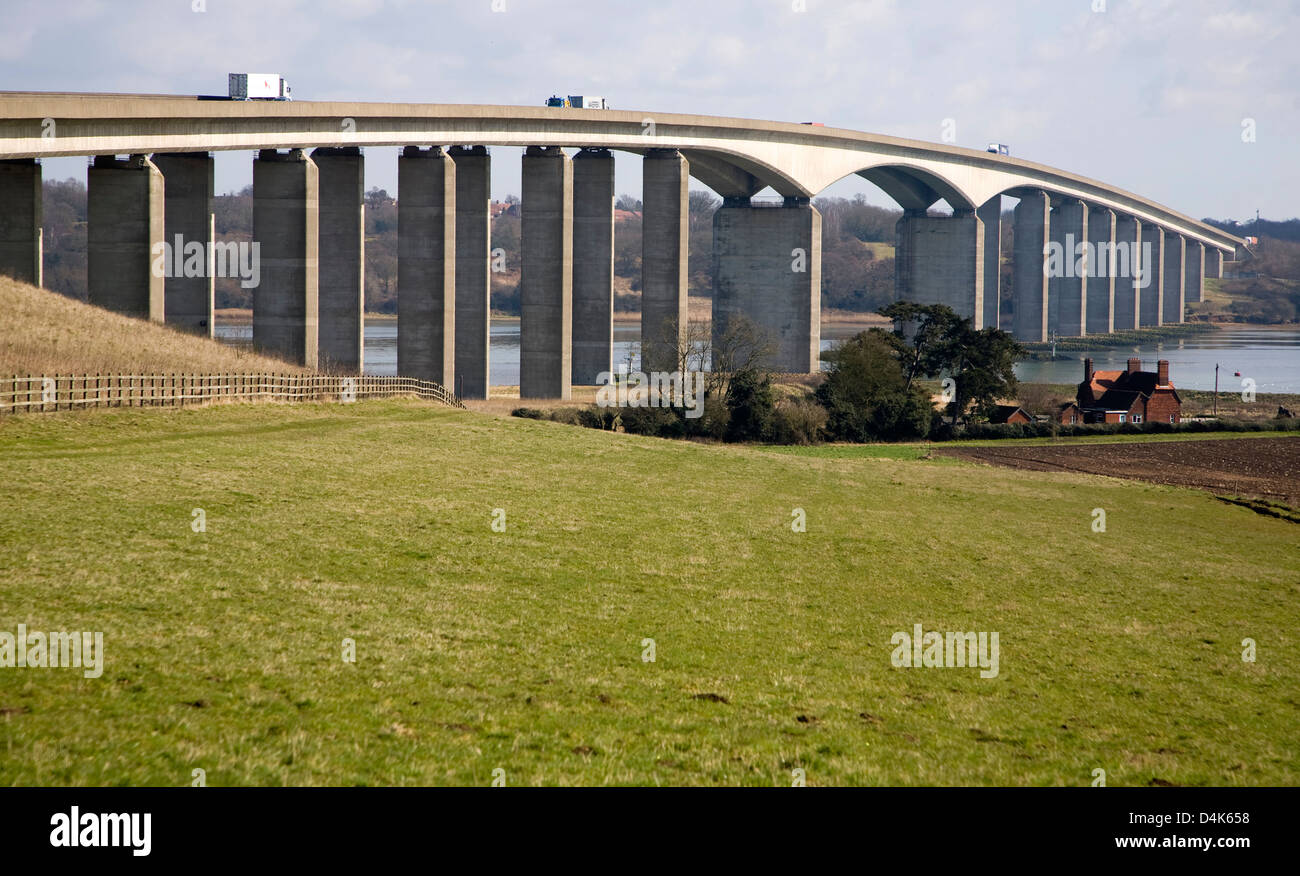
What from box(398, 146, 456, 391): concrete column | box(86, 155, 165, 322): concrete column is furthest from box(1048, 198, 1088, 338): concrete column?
box(86, 155, 165, 322): concrete column

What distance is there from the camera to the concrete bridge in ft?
173

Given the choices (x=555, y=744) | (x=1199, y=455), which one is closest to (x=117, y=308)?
(x=555, y=744)

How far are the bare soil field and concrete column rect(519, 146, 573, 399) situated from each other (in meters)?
25.0

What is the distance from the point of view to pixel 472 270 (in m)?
77.1

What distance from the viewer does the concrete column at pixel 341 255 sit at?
6819 cm

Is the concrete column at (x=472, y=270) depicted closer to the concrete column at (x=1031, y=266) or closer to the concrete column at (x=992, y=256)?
the concrete column at (x=992, y=256)

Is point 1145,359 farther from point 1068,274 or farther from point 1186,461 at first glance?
point 1186,461

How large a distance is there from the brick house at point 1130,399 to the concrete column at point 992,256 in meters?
65.5

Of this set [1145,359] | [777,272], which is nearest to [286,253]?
[777,272]

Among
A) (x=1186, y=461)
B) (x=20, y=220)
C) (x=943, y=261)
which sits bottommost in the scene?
(x=1186, y=461)

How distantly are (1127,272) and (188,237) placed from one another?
166 meters

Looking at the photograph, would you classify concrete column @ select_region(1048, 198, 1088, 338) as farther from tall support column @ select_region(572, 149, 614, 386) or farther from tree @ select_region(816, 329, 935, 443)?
tree @ select_region(816, 329, 935, 443)

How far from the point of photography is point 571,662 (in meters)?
15.0
